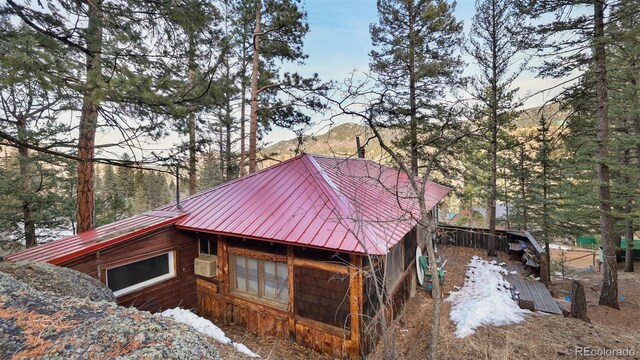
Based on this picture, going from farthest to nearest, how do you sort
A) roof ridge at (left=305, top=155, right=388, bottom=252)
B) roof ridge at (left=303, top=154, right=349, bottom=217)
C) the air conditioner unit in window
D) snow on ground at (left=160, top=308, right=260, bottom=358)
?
the air conditioner unit in window
roof ridge at (left=303, top=154, right=349, bottom=217)
snow on ground at (left=160, top=308, right=260, bottom=358)
roof ridge at (left=305, top=155, right=388, bottom=252)

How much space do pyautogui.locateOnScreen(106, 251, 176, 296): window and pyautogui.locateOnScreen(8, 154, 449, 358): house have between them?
0.02 meters

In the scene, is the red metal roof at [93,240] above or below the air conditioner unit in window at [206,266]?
above

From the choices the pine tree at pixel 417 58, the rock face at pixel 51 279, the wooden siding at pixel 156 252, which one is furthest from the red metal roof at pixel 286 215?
the pine tree at pixel 417 58

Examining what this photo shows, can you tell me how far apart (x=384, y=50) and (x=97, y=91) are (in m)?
12.4

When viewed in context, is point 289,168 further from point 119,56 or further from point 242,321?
point 119,56

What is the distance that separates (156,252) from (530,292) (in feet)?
33.4

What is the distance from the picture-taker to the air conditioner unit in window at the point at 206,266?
679cm

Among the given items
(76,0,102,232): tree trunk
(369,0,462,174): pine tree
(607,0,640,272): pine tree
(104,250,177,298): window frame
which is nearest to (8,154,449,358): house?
(104,250,177,298): window frame

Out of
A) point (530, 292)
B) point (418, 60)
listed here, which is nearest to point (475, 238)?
point (530, 292)

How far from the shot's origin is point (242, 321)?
656cm

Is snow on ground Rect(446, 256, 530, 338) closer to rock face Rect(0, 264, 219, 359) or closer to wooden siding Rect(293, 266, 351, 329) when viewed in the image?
wooden siding Rect(293, 266, 351, 329)

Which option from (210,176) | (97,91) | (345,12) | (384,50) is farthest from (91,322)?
(210,176)

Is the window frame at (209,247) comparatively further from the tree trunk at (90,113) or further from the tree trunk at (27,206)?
the tree trunk at (27,206)

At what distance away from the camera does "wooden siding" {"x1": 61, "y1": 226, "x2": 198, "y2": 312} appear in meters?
5.58
